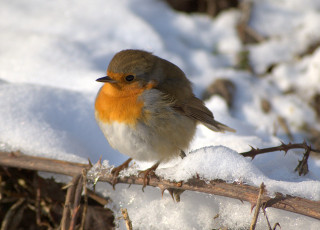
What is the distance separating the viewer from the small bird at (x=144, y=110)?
2.59 metres

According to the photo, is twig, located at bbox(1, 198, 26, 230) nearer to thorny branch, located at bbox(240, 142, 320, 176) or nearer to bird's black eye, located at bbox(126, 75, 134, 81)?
bird's black eye, located at bbox(126, 75, 134, 81)

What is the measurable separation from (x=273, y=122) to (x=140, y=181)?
2399mm

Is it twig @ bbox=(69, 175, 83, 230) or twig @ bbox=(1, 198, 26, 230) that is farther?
twig @ bbox=(1, 198, 26, 230)

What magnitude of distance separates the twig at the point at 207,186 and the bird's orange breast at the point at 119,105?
0.35 meters

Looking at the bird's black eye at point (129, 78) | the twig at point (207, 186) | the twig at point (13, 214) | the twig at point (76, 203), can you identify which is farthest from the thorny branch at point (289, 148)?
the twig at point (13, 214)

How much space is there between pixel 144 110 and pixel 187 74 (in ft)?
7.29

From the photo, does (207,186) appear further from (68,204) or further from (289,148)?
(68,204)

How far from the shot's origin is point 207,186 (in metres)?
2.28

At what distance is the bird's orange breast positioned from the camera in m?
2.59

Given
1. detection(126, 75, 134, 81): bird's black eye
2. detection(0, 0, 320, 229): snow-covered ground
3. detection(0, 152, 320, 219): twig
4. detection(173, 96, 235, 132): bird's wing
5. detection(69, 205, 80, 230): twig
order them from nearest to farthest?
detection(0, 152, 320, 219): twig → detection(69, 205, 80, 230): twig → detection(0, 0, 320, 229): snow-covered ground → detection(126, 75, 134, 81): bird's black eye → detection(173, 96, 235, 132): bird's wing

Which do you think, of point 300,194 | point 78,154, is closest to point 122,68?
point 78,154

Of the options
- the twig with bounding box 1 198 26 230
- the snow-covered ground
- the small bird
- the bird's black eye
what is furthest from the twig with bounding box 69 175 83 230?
the bird's black eye

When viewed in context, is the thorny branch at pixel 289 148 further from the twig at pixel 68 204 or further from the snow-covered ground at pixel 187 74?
Result: the twig at pixel 68 204

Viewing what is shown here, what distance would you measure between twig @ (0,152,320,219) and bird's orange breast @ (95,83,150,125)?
1.16 ft
